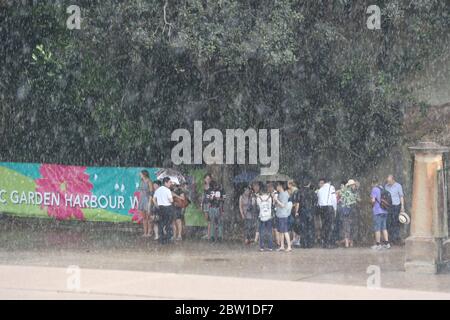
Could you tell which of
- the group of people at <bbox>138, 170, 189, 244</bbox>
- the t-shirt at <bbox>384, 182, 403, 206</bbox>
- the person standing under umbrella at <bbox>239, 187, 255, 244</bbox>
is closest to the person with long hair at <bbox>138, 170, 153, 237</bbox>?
the group of people at <bbox>138, 170, 189, 244</bbox>

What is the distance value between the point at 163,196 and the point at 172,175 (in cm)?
223

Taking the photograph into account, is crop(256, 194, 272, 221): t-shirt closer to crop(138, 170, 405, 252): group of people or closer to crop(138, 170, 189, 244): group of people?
crop(138, 170, 405, 252): group of people

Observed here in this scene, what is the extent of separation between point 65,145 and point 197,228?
5.43 metres

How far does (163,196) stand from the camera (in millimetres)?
19344

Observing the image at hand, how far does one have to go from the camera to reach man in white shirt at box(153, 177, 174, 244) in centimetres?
1938

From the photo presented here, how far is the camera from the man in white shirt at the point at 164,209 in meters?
19.4

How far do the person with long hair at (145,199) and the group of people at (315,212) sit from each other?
2765mm

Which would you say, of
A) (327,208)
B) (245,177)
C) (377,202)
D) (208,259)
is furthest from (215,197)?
(377,202)

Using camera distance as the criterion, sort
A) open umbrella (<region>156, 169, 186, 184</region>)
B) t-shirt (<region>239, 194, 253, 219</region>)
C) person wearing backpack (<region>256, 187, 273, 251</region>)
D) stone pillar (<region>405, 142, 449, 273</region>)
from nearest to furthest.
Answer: stone pillar (<region>405, 142, 449, 273</region>) < person wearing backpack (<region>256, 187, 273, 251</region>) < t-shirt (<region>239, 194, 253, 219</region>) < open umbrella (<region>156, 169, 186, 184</region>)

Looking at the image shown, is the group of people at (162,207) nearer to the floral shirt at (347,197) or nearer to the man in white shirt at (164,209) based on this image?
the man in white shirt at (164,209)

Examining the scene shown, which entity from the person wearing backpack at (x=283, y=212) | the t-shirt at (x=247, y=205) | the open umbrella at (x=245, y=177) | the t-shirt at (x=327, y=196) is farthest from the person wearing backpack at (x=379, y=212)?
the open umbrella at (x=245, y=177)

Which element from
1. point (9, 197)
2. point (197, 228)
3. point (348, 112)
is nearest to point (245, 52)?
point (348, 112)

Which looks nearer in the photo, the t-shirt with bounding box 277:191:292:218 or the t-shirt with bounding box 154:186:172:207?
the t-shirt with bounding box 277:191:292:218
